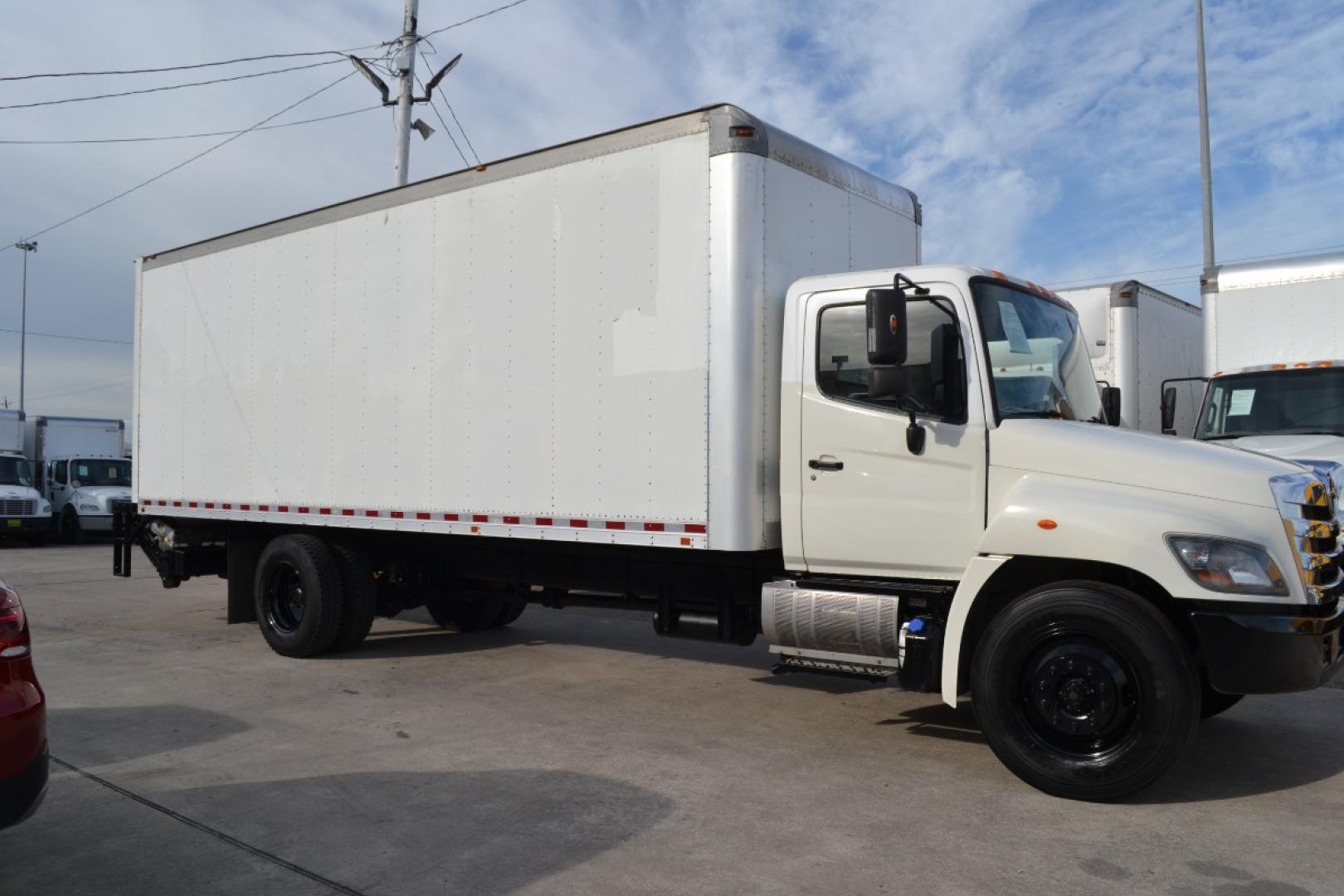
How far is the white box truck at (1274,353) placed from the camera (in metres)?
8.70

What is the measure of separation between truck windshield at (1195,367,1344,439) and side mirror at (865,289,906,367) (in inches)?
206

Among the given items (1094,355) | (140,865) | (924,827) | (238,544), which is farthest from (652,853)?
(1094,355)

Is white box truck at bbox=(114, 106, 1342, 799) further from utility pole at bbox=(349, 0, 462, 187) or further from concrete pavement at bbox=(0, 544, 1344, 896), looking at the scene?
utility pole at bbox=(349, 0, 462, 187)

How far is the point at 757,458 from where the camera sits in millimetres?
5914

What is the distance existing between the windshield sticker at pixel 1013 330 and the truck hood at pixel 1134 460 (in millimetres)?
469

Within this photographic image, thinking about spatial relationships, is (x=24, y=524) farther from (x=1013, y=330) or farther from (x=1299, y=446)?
(x=1299, y=446)

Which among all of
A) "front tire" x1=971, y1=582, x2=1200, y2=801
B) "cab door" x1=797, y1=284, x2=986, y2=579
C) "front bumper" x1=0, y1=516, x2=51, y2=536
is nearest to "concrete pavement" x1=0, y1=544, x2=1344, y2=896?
"front tire" x1=971, y1=582, x2=1200, y2=801

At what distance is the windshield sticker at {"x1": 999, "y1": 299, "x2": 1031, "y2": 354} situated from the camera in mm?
5562

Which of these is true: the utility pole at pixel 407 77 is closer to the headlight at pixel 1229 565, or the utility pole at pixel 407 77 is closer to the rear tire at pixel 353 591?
the rear tire at pixel 353 591

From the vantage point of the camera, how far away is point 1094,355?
33.9 feet

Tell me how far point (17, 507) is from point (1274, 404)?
2366cm

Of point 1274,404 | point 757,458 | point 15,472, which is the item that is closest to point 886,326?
point 757,458

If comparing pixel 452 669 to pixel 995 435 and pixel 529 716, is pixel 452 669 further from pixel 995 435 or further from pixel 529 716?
pixel 995 435

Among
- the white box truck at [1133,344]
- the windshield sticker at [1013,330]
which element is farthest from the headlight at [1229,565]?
the white box truck at [1133,344]
